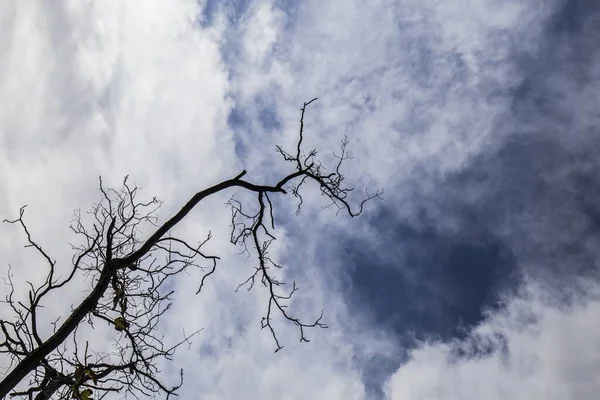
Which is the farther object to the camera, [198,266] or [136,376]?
[198,266]

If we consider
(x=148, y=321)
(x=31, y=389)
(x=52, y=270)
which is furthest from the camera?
(x=148, y=321)

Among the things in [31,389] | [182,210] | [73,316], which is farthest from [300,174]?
[31,389]

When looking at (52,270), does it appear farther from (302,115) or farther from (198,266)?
(302,115)

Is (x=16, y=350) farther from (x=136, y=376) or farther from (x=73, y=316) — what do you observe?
(x=136, y=376)

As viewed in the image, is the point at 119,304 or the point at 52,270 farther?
the point at 119,304

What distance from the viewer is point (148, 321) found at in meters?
6.76

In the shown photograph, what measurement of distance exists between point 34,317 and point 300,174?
4.39 m

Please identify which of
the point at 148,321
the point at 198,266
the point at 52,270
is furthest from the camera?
the point at 198,266

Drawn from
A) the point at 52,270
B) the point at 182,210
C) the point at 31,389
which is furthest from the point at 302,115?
the point at 31,389

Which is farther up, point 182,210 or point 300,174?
point 300,174

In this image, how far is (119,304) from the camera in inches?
270

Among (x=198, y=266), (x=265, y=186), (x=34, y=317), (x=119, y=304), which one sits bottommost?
(x=34, y=317)

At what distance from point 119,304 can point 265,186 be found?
2.89 m

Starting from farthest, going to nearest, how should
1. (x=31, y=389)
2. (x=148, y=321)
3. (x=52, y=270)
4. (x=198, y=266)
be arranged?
(x=198, y=266), (x=148, y=321), (x=52, y=270), (x=31, y=389)
